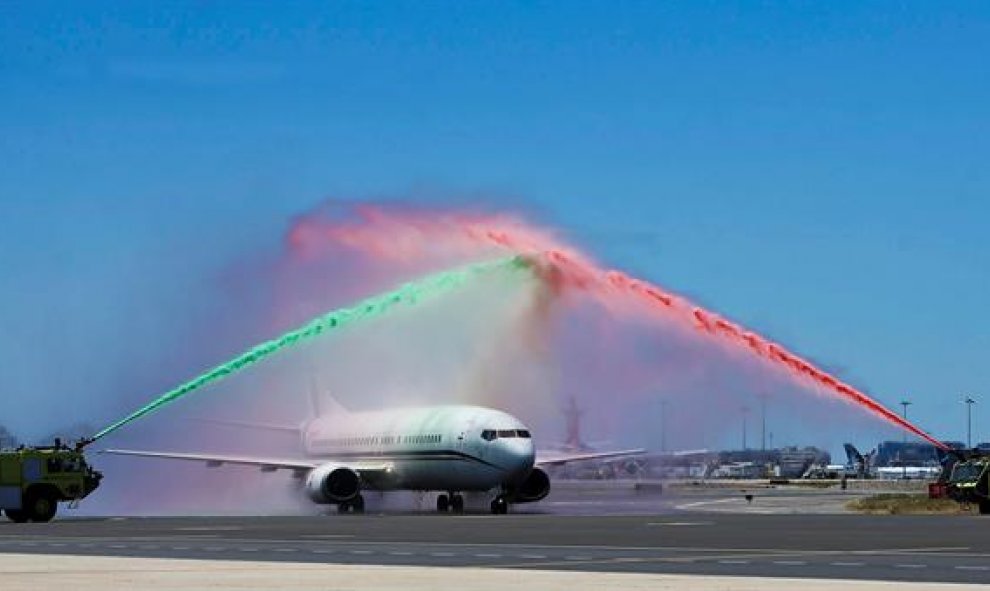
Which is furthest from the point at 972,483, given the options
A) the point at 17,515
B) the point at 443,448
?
the point at 17,515

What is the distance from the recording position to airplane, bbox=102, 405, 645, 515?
93.4 meters

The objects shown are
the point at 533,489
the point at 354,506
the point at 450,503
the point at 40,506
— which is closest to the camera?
the point at 40,506

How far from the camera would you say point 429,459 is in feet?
318

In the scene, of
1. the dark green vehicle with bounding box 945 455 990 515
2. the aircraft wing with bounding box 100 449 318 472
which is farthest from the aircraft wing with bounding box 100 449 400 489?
the dark green vehicle with bounding box 945 455 990 515

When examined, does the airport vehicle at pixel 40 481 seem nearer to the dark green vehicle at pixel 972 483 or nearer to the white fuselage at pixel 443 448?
the white fuselage at pixel 443 448

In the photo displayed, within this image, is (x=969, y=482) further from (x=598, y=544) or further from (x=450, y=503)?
(x=598, y=544)

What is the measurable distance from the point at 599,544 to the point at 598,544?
4cm

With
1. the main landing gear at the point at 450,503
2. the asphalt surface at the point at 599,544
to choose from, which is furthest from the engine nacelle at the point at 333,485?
the asphalt surface at the point at 599,544

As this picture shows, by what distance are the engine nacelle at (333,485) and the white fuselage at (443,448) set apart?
2.49 meters

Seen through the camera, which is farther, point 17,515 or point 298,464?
point 298,464

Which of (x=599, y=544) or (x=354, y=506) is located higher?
(x=354, y=506)

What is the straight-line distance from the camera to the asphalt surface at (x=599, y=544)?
36594 millimetres

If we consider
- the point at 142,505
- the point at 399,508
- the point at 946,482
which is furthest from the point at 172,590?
the point at 142,505

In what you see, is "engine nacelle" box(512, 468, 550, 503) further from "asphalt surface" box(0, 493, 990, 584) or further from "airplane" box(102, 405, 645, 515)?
"asphalt surface" box(0, 493, 990, 584)
